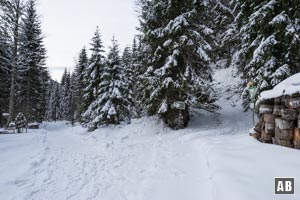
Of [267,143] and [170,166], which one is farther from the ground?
[267,143]

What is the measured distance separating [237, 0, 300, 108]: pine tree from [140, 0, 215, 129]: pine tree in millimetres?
3195

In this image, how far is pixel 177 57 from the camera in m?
12.7

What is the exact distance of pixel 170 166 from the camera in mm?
6348

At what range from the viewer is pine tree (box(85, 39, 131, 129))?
1568 centimetres

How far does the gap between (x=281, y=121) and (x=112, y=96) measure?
11.4 m

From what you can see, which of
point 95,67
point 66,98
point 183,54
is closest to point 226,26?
point 183,54

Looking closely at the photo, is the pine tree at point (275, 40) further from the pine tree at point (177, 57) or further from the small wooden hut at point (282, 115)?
the pine tree at point (177, 57)

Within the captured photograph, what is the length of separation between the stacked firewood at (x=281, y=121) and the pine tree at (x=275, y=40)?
2.67 m

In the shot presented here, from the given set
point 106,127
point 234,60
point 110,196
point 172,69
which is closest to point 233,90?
point 234,60

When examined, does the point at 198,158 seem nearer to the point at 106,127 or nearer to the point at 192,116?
the point at 192,116

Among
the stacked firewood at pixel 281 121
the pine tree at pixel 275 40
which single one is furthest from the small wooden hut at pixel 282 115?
the pine tree at pixel 275 40

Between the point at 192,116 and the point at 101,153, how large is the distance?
7.32m

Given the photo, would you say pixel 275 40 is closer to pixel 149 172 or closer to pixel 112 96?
pixel 149 172

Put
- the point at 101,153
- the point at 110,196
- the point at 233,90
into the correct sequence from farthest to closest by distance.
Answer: the point at 233,90
the point at 101,153
the point at 110,196
